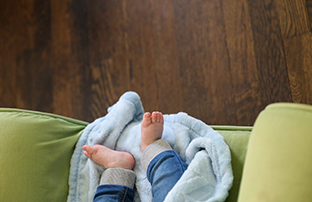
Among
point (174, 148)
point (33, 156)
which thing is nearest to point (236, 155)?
point (174, 148)

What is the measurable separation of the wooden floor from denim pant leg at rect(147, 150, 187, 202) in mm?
467

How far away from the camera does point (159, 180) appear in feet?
2.33

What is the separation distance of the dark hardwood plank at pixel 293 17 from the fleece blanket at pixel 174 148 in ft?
1.97

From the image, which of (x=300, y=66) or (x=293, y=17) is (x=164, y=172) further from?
(x=293, y=17)

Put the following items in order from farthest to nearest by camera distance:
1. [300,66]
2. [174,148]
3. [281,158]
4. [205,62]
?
[205,62] < [300,66] < [174,148] < [281,158]

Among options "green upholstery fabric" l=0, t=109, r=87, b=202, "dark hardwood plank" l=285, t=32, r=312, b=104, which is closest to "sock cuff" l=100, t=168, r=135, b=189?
"green upholstery fabric" l=0, t=109, r=87, b=202

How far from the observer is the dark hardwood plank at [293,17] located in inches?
41.3

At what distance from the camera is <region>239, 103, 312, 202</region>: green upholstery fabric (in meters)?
0.41

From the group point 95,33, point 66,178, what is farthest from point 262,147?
point 95,33

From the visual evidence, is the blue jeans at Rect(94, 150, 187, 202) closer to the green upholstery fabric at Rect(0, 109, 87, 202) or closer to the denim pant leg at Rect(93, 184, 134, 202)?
the denim pant leg at Rect(93, 184, 134, 202)

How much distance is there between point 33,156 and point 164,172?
0.37 m

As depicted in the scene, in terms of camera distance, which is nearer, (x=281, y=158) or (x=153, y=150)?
(x=281, y=158)

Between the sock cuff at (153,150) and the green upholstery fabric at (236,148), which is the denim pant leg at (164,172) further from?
the green upholstery fabric at (236,148)

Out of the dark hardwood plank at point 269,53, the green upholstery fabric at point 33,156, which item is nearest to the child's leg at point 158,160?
the green upholstery fabric at point 33,156
